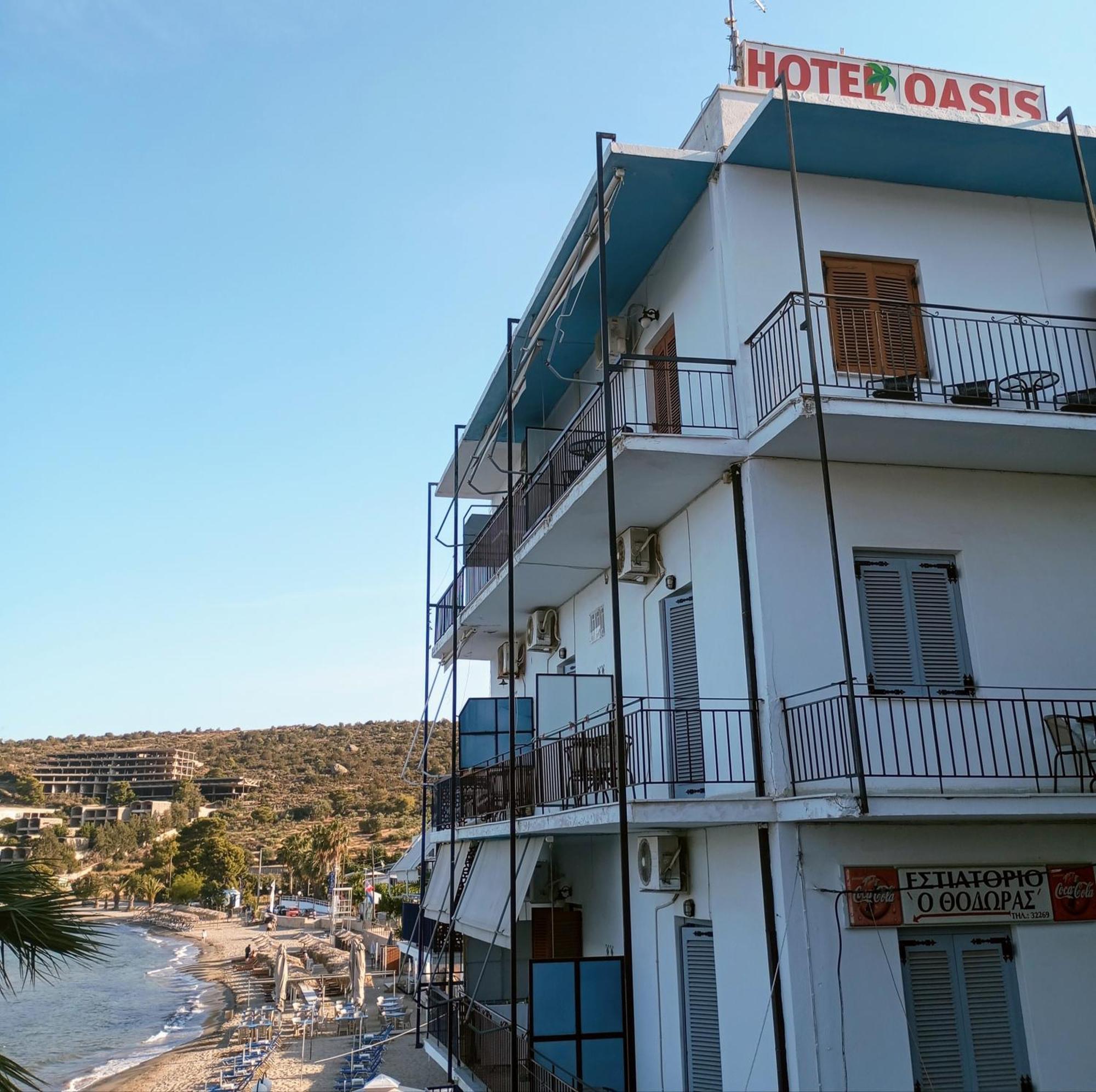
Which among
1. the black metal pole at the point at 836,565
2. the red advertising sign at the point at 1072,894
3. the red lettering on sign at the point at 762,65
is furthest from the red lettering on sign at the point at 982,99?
the red advertising sign at the point at 1072,894

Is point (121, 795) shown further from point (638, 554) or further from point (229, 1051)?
point (638, 554)

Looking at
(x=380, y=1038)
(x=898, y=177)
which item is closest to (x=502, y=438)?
(x=898, y=177)

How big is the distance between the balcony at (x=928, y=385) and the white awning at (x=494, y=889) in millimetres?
6469

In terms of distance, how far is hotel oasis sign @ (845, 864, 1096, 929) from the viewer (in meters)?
9.12

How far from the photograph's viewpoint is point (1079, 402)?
1065 cm

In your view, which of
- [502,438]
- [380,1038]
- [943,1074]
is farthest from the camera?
[380,1038]

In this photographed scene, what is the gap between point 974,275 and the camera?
12039 mm

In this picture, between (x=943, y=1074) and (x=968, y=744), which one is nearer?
(x=943, y=1074)

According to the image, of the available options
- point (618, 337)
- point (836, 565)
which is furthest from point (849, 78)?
point (836, 565)

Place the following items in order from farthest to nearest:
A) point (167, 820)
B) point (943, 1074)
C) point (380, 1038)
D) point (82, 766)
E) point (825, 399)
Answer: point (82, 766), point (167, 820), point (380, 1038), point (825, 399), point (943, 1074)

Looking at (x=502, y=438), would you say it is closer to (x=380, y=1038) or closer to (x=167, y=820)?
(x=380, y=1038)

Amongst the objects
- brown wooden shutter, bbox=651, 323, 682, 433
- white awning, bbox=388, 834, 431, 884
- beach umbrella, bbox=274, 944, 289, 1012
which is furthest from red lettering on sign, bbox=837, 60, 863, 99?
beach umbrella, bbox=274, 944, 289, 1012

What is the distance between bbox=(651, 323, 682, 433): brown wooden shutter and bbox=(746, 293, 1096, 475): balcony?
211 cm

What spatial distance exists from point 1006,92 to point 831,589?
24.9ft
